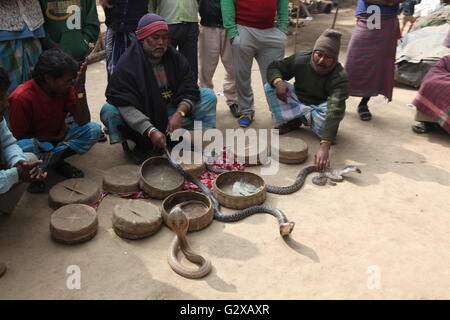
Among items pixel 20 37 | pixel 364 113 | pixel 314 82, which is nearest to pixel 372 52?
pixel 364 113

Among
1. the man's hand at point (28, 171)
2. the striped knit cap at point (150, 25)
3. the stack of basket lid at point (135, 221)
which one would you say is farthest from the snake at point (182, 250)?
the striped knit cap at point (150, 25)

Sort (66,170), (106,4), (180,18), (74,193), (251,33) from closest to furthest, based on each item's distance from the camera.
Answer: (74,193), (66,170), (106,4), (180,18), (251,33)

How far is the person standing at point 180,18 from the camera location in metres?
4.61

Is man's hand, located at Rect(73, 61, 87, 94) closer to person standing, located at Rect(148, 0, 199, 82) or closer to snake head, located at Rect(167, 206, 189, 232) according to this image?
person standing, located at Rect(148, 0, 199, 82)

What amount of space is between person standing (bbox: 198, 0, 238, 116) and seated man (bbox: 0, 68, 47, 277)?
2524 millimetres

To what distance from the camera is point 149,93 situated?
397cm

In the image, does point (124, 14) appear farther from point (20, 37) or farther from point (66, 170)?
point (66, 170)

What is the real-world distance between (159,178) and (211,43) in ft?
6.52

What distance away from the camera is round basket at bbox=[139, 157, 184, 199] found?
11.8 feet

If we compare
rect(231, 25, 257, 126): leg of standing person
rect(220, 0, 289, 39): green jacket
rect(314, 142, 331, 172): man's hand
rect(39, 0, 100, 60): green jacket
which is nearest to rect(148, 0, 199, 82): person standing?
rect(220, 0, 289, 39): green jacket

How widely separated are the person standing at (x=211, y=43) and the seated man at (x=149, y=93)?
98cm

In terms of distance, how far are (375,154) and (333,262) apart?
1994 mm

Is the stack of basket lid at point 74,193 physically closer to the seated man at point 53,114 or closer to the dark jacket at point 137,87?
the seated man at point 53,114
